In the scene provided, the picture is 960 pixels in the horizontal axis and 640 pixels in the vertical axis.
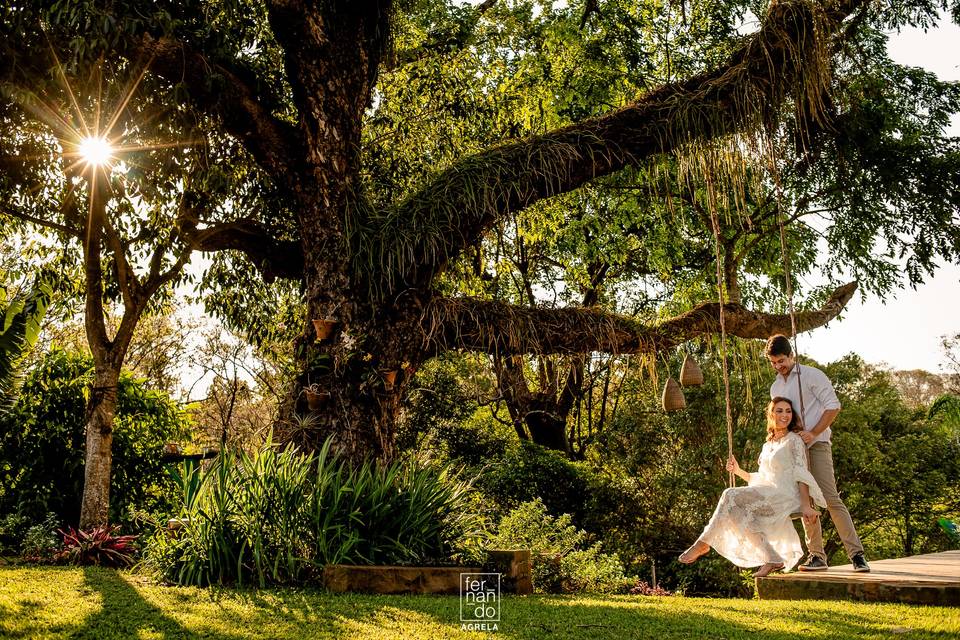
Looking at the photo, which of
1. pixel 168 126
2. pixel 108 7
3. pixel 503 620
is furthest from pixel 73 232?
pixel 503 620

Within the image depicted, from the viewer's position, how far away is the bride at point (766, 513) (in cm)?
580

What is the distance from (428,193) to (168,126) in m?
3.12

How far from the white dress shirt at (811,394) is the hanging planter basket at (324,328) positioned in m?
4.08

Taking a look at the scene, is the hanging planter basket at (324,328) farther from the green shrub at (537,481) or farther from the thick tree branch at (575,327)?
the green shrub at (537,481)

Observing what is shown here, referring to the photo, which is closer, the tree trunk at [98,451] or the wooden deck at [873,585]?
the wooden deck at [873,585]

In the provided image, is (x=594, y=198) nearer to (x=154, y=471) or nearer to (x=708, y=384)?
(x=708, y=384)

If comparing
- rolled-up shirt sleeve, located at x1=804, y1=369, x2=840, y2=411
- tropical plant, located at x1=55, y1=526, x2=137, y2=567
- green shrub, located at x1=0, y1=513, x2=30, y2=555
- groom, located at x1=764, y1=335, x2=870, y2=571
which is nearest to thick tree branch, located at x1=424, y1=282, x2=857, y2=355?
groom, located at x1=764, y1=335, x2=870, y2=571

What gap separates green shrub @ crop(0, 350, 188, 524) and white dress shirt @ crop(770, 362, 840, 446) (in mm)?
7047

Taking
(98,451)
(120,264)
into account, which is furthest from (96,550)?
(120,264)

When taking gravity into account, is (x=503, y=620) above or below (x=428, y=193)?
below

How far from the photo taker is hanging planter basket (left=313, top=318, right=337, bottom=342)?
281 inches

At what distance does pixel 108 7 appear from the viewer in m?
6.30

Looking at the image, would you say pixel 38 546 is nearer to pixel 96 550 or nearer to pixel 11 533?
pixel 96 550

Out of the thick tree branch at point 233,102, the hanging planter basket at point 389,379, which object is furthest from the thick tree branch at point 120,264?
the hanging planter basket at point 389,379
